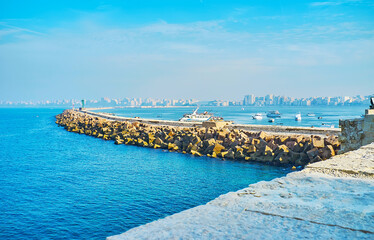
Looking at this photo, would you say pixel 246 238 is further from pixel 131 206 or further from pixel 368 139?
pixel 368 139

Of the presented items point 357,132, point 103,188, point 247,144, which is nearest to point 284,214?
point 103,188

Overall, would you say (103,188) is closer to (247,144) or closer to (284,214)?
(284,214)

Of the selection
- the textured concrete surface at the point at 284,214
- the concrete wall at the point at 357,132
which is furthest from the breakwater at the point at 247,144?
the textured concrete surface at the point at 284,214

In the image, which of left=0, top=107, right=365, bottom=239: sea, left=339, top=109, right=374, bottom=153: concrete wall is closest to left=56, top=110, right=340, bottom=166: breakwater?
left=0, top=107, right=365, bottom=239: sea

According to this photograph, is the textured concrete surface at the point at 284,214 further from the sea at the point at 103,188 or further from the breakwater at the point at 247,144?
the breakwater at the point at 247,144

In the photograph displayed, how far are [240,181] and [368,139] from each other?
5.38 metres

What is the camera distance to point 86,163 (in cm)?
1920

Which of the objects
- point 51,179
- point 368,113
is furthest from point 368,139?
point 51,179

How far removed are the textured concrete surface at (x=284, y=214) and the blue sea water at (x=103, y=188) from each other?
194 inches

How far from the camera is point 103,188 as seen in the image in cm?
1304

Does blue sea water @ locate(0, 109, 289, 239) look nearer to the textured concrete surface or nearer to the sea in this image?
the sea

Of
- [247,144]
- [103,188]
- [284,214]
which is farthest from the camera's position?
[247,144]

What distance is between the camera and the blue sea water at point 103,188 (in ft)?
30.3

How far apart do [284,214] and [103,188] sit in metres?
10.1
